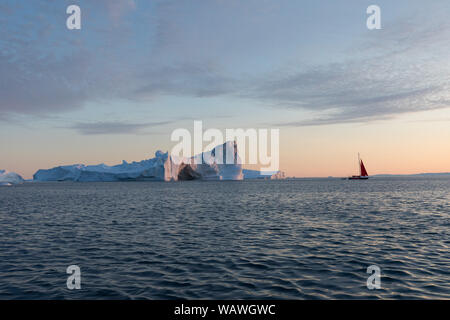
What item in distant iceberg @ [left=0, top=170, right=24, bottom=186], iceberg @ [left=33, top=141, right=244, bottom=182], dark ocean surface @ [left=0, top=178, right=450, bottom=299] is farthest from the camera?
distant iceberg @ [left=0, top=170, right=24, bottom=186]

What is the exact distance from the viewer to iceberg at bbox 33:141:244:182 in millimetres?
132375

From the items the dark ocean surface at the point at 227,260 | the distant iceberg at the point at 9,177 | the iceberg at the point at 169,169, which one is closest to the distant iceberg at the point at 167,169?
the iceberg at the point at 169,169

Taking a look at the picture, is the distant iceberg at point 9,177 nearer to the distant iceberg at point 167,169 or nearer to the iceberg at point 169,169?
the distant iceberg at point 167,169


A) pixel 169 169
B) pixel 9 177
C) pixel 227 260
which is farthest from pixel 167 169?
pixel 227 260

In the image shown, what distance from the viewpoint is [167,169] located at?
130 meters

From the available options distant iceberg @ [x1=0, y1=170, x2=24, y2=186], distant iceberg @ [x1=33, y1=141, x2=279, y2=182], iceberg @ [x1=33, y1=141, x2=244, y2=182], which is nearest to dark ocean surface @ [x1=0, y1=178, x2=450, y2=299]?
iceberg @ [x1=33, y1=141, x2=244, y2=182]

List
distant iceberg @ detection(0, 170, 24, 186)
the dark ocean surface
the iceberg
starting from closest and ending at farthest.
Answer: the dark ocean surface
the iceberg
distant iceberg @ detection(0, 170, 24, 186)

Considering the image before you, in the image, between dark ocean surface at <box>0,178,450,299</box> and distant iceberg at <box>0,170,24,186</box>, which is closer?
dark ocean surface at <box>0,178,450,299</box>

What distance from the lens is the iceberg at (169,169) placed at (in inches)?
5212

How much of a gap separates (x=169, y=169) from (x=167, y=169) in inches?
72.0

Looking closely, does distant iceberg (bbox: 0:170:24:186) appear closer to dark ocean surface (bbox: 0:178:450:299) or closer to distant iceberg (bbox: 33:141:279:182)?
distant iceberg (bbox: 33:141:279:182)
